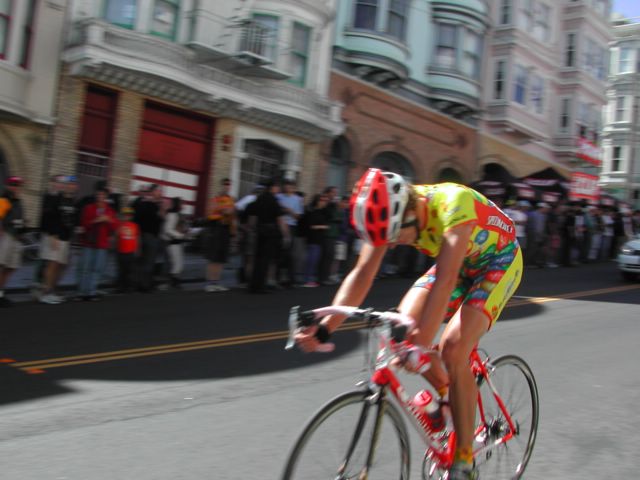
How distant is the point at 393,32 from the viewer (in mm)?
22547

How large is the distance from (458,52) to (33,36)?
620 inches

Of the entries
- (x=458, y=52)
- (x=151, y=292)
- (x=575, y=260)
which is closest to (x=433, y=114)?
(x=458, y=52)

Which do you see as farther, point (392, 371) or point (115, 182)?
point (115, 182)

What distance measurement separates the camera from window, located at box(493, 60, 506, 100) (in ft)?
91.1

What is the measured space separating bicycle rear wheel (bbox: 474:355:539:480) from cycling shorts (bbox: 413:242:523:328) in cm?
50

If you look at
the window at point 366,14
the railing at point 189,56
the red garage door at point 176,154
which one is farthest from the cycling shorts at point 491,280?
the window at point 366,14

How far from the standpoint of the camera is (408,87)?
23.7 meters

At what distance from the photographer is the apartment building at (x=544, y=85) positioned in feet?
91.1

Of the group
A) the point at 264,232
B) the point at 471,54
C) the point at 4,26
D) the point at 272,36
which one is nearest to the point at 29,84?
the point at 4,26

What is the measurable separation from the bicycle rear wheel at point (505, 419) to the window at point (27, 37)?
44.1 ft

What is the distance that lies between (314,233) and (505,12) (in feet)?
62.9

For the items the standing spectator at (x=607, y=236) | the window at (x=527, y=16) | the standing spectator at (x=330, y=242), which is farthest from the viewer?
the window at (x=527, y=16)

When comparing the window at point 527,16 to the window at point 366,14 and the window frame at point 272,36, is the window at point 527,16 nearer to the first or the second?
the window at point 366,14

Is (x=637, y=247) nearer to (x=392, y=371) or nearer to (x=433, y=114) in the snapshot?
(x=433, y=114)
